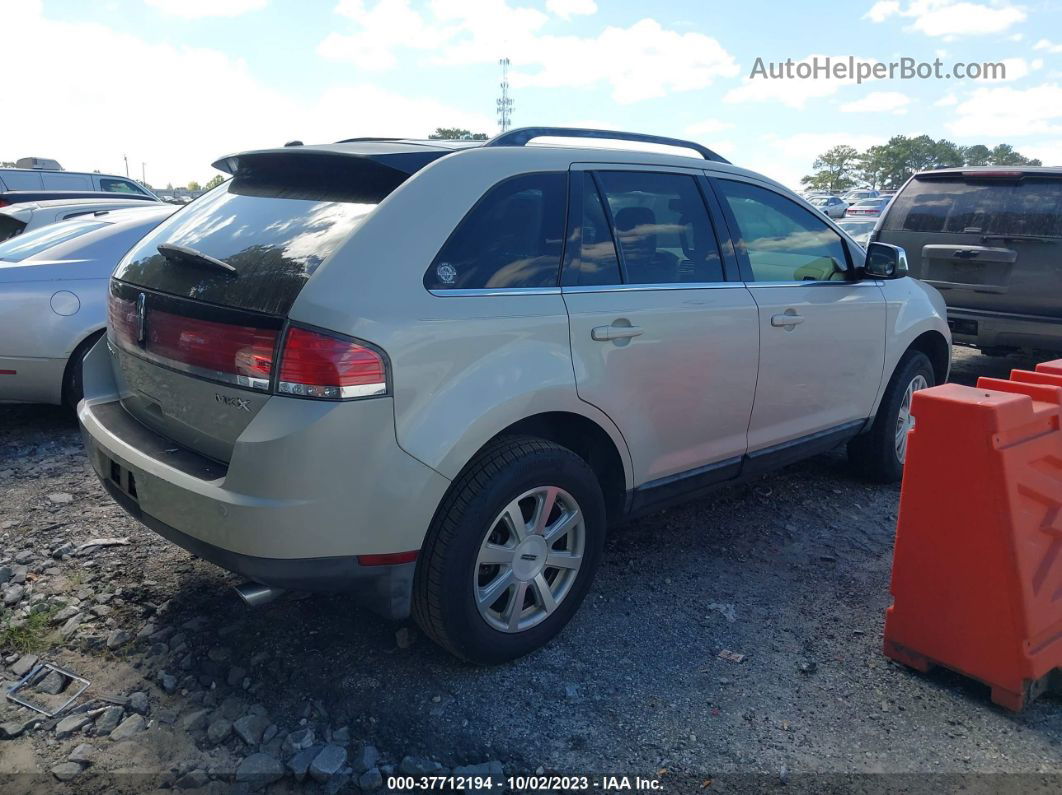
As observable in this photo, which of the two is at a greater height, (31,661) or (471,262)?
(471,262)

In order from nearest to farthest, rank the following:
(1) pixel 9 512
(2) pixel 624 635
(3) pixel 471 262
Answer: (3) pixel 471 262
(2) pixel 624 635
(1) pixel 9 512

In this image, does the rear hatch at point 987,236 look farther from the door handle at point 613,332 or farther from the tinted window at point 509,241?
the tinted window at point 509,241

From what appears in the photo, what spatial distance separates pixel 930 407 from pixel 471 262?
1.65 metres

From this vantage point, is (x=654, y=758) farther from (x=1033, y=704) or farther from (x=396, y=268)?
(x=396, y=268)

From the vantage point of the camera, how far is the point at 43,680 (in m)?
2.91

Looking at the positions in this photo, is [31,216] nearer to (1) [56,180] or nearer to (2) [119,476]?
(2) [119,476]

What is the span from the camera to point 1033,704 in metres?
2.91

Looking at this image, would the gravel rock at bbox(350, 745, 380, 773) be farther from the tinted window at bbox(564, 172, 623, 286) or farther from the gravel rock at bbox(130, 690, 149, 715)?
the tinted window at bbox(564, 172, 623, 286)

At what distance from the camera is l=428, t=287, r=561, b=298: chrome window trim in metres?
2.71

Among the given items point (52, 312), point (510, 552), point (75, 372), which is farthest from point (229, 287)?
point (75, 372)

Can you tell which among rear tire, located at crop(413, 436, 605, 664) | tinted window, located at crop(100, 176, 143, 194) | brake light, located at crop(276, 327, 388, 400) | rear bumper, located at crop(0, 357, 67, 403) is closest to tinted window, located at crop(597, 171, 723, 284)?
rear tire, located at crop(413, 436, 605, 664)

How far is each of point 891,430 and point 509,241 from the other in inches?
116

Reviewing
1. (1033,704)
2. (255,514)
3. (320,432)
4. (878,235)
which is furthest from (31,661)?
(878,235)

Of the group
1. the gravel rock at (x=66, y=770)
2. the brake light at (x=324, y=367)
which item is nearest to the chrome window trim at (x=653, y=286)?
the brake light at (x=324, y=367)
